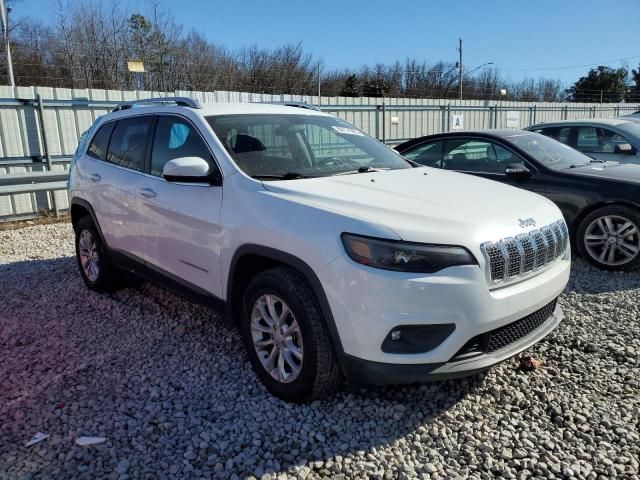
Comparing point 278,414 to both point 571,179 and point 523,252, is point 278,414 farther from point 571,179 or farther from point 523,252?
point 571,179

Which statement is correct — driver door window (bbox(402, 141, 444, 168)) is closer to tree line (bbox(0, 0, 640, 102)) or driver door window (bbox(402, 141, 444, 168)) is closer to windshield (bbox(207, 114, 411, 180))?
windshield (bbox(207, 114, 411, 180))

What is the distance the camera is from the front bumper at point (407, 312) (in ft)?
8.16

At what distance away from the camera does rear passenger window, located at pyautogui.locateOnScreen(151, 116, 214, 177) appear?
144 inches

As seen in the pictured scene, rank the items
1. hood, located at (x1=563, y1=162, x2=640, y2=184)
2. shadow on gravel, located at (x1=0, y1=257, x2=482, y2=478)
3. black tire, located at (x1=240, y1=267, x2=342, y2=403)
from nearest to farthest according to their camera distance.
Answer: shadow on gravel, located at (x1=0, y1=257, x2=482, y2=478), black tire, located at (x1=240, y1=267, x2=342, y2=403), hood, located at (x1=563, y1=162, x2=640, y2=184)

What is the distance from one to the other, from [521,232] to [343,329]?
1151mm

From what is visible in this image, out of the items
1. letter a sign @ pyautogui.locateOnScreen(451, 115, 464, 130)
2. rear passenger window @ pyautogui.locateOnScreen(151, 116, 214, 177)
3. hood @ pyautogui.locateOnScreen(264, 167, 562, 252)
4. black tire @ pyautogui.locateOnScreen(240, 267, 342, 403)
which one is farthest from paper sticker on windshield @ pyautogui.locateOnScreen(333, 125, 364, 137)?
letter a sign @ pyautogui.locateOnScreen(451, 115, 464, 130)

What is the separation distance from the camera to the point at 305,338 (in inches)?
110

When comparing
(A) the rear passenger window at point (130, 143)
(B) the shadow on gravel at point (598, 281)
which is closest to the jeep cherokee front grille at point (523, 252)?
(B) the shadow on gravel at point (598, 281)

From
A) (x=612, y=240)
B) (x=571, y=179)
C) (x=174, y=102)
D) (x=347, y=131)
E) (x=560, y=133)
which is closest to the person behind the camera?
(x=174, y=102)

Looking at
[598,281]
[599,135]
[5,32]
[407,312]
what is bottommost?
[598,281]

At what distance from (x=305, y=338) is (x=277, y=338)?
1.04 ft

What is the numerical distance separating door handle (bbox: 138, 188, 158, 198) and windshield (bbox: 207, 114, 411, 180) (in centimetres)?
73

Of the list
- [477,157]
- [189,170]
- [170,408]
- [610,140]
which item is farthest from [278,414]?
[610,140]

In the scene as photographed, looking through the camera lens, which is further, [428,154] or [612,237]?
[428,154]
